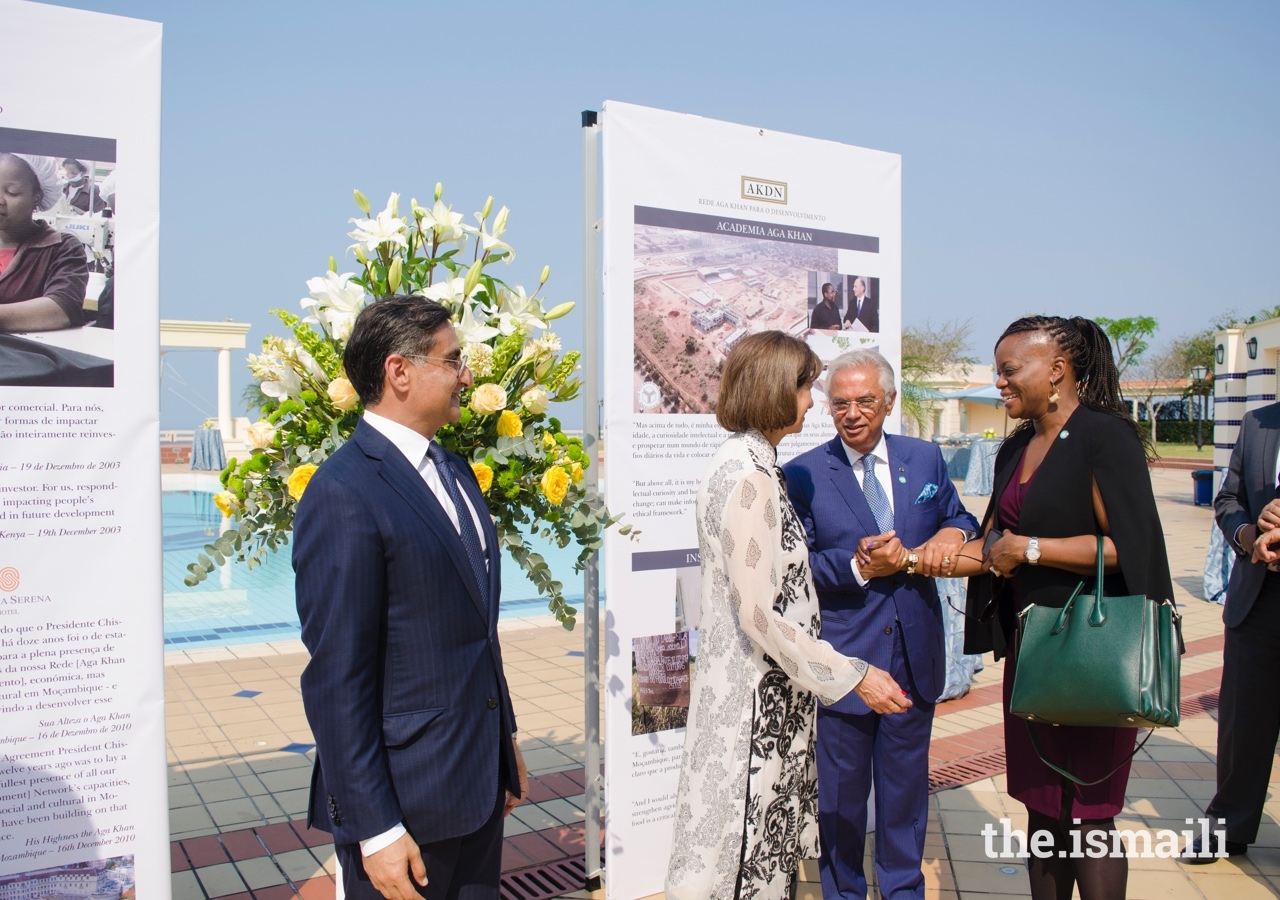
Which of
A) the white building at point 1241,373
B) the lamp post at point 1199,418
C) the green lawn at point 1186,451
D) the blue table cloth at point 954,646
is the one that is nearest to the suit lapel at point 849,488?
the blue table cloth at point 954,646

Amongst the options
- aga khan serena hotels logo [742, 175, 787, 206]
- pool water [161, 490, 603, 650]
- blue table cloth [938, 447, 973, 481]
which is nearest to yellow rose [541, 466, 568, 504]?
aga khan serena hotels logo [742, 175, 787, 206]

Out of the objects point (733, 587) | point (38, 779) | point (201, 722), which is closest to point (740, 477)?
point (733, 587)

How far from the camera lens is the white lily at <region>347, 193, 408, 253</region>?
2.37 meters

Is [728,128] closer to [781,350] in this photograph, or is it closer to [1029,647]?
[781,350]

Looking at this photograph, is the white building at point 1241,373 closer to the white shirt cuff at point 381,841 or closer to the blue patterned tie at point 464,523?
the blue patterned tie at point 464,523

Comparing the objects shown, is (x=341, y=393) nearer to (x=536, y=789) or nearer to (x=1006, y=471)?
(x=1006, y=471)

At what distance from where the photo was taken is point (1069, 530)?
8.47 feet

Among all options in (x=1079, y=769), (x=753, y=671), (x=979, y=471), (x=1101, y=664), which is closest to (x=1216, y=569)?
(x=1079, y=769)

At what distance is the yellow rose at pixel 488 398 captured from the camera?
7.43ft

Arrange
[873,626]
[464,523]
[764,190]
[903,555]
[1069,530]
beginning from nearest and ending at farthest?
[464,523] < [1069,530] < [903,555] < [873,626] < [764,190]

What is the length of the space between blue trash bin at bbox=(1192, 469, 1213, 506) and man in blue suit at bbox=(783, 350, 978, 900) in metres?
17.2

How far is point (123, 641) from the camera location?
2.33m

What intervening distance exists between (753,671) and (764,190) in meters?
2.07

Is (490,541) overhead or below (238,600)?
overhead
